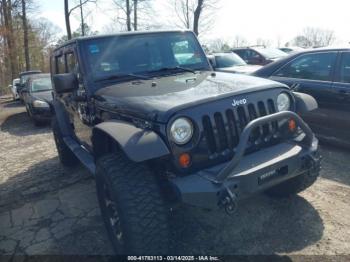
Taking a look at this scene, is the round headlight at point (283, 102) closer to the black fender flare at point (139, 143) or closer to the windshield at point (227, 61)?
the black fender flare at point (139, 143)

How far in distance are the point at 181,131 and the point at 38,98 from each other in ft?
27.6

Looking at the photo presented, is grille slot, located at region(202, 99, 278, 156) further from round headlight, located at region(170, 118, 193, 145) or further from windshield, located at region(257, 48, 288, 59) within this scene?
windshield, located at region(257, 48, 288, 59)

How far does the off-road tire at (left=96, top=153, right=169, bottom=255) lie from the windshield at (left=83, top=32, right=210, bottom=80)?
58.8 inches

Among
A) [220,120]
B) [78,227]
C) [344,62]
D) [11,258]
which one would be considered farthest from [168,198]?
[344,62]

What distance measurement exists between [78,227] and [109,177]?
4.22 feet

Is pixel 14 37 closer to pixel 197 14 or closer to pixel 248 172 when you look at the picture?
pixel 197 14

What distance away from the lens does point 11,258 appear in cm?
324

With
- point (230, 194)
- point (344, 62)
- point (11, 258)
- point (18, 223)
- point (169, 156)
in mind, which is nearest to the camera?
point (230, 194)

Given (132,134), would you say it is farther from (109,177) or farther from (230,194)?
(230,194)

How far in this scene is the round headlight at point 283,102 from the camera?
126 inches

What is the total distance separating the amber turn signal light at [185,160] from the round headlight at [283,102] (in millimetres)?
1078

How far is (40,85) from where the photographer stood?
11.2 m

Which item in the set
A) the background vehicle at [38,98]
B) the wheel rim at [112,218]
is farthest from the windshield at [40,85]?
the wheel rim at [112,218]

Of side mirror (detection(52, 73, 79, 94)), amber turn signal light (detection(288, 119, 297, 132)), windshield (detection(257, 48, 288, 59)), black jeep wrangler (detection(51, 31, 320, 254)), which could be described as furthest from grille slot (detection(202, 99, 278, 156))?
windshield (detection(257, 48, 288, 59))
